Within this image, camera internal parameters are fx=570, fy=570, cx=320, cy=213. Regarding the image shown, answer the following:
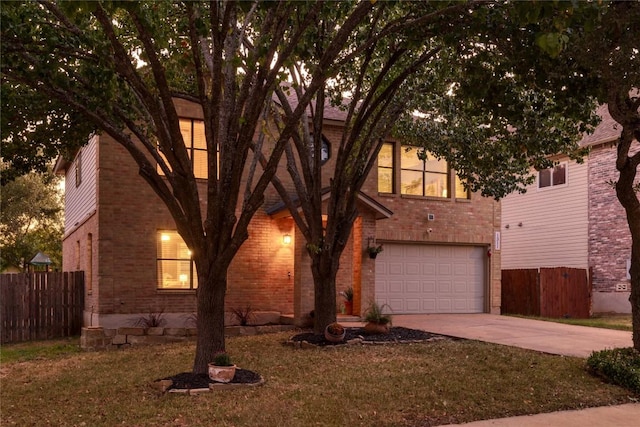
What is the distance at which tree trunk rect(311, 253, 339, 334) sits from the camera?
12227 mm

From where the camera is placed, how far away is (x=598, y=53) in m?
7.68

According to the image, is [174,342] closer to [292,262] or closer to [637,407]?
[292,262]

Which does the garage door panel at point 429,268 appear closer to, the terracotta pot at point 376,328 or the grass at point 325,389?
the terracotta pot at point 376,328

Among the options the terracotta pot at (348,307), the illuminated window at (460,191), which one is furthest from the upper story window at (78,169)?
the illuminated window at (460,191)

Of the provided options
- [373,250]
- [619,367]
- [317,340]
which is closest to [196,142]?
[373,250]

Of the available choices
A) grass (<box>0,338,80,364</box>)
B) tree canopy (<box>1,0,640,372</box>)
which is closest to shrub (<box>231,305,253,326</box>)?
tree canopy (<box>1,0,640,372</box>)

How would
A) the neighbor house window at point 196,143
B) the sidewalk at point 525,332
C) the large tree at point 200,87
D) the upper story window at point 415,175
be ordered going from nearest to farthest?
the large tree at point 200,87
the sidewalk at point 525,332
the neighbor house window at point 196,143
the upper story window at point 415,175

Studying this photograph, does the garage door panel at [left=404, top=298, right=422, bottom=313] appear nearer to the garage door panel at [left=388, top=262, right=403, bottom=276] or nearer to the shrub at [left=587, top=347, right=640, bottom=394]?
the garage door panel at [left=388, top=262, right=403, bottom=276]

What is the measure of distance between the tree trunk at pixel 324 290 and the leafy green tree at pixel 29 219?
1629cm

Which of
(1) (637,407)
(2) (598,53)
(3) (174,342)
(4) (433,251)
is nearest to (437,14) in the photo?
(2) (598,53)

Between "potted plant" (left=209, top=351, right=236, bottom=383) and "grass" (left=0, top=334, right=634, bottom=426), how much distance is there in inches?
10.8

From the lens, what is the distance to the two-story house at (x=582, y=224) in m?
20.9

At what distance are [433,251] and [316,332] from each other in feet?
26.0

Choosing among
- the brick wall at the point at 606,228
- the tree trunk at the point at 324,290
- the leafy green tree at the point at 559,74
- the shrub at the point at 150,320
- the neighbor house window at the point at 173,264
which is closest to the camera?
the leafy green tree at the point at 559,74
